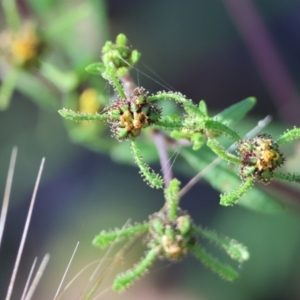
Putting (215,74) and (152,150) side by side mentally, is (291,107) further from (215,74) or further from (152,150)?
(152,150)

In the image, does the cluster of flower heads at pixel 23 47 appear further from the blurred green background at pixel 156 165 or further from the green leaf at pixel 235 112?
the green leaf at pixel 235 112

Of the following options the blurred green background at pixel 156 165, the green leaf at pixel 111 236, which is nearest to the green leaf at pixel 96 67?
the green leaf at pixel 111 236

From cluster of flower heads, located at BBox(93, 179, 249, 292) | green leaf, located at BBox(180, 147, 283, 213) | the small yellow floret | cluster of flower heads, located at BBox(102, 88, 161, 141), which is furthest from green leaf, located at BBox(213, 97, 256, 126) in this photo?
the small yellow floret

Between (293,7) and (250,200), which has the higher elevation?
(293,7)

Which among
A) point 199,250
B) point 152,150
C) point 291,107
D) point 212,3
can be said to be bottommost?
point 199,250

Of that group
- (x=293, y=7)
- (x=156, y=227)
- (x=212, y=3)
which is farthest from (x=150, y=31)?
(x=156, y=227)

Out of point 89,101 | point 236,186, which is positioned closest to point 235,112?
point 236,186

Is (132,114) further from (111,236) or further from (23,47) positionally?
(23,47)

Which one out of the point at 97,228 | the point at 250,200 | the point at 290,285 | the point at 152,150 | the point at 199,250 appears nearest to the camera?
the point at 199,250
